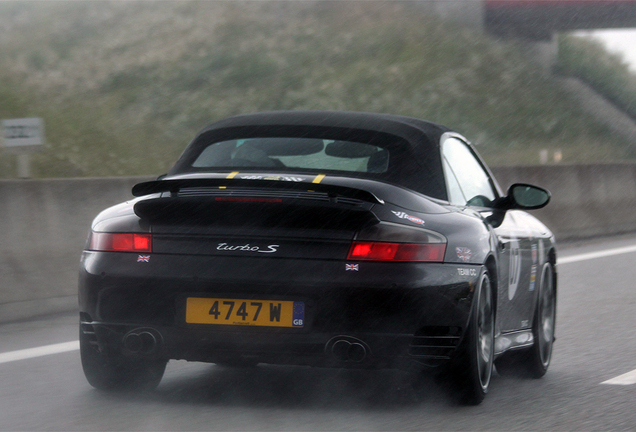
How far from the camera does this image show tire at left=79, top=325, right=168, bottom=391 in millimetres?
5527

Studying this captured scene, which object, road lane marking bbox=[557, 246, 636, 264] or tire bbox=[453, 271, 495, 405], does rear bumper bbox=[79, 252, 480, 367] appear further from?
road lane marking bbox=[557, 246, 636, 264]

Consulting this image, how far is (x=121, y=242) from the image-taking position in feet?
17.4

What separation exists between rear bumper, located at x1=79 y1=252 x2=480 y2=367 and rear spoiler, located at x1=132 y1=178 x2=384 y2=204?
0.32 meters

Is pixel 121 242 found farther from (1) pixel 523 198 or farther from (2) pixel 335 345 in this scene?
(1) pixel 523 198

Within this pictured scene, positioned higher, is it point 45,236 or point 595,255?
point 45,236

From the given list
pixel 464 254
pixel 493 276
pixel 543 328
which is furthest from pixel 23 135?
pixel 464 254

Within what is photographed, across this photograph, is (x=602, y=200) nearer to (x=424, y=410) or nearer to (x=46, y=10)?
(x=424, y=410)

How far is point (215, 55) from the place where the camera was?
180 feet

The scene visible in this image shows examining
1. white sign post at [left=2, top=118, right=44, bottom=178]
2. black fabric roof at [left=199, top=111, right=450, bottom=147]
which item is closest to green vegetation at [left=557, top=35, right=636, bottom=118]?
white sign post at [left=2, top=118, right=44, bottom=178]

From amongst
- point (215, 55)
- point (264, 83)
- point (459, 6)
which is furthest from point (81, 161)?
point (459, 6)

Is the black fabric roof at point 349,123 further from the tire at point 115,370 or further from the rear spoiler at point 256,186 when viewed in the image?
the tire at point 115,370

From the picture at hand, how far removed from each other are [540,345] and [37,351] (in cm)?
320

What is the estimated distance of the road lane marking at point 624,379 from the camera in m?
6.48

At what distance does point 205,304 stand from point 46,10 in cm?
6025
